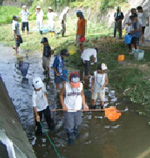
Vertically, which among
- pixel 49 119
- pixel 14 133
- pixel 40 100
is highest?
pixel 40 100

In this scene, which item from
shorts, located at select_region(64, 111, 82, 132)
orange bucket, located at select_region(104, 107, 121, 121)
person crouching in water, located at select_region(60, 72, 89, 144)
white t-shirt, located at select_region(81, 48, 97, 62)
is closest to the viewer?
person crouching in water, located at select_region(60, 72, 89, 144)

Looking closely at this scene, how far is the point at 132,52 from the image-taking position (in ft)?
29.7

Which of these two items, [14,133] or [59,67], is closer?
[14,133]

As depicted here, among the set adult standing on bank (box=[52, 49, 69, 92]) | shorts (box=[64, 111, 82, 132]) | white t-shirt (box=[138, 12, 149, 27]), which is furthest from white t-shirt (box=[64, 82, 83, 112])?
white t-shirt (box=[138, 12, 149, 27])

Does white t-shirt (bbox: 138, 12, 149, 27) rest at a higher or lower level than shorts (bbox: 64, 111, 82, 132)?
higher

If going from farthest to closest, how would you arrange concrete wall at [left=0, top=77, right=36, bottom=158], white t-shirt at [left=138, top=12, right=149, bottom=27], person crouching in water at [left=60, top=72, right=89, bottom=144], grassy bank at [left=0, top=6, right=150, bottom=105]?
white t-shirt at [left=138, top=12, right=149, bottom=27], grassy bank at [left=0, top=6, right=150, bottom=105], person crouching in water at [left=60, top=72, right=89, bottom=144], concrete wall at [left=0, top=77, right=36, bottom=158]

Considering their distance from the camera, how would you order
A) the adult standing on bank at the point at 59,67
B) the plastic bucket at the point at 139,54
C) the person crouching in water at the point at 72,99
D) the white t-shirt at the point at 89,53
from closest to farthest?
the person crouching in water at the point at 72,99
the adult standing on bank at the point at 59,67
the white t-shirt at the point at 89,53
the plastic bucket at the point at 139,54

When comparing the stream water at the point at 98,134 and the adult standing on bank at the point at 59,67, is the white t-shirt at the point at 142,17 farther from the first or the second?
the adult standing on bank at the point at 59,67

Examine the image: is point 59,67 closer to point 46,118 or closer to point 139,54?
point 46,118

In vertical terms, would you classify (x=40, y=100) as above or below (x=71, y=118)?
above

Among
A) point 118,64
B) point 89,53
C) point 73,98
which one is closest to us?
point 73,98

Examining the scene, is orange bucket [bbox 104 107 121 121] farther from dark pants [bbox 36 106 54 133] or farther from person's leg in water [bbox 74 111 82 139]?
dark pants [bbox 36 106 54 133]

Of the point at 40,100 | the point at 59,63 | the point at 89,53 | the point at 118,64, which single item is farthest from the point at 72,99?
the point at 118,64

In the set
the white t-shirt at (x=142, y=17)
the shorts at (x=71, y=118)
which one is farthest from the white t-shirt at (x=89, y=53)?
the white t-shirt at (x=142, y=17)
